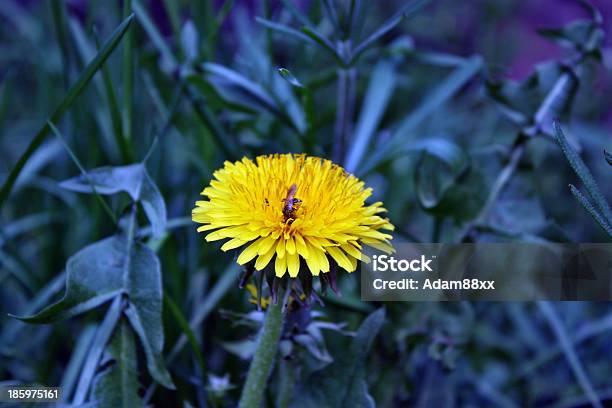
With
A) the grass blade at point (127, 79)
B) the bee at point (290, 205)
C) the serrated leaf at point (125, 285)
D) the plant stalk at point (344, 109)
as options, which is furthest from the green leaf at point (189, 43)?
the bee at point (290, 205)

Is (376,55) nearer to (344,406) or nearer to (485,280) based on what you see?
(485,280)

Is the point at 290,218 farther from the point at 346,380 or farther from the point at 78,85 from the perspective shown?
the point at 78,85

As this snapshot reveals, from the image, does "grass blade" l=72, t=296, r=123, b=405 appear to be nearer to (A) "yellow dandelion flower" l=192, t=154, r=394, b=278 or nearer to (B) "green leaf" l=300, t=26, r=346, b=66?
(A) "yellow dandelion flower" l=192, t=154, r=394, b=278

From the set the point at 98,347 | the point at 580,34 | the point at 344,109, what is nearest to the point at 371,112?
the point at 344,109

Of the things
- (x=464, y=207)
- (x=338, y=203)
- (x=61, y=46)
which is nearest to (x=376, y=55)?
(x=464, y=207)

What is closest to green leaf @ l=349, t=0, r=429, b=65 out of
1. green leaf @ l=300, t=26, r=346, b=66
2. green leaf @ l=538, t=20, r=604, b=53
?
green leaf @ l=300, t=26, r=346, b=66

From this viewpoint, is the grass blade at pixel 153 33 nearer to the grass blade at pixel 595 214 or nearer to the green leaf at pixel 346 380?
the green leaf at pixel 346 380
